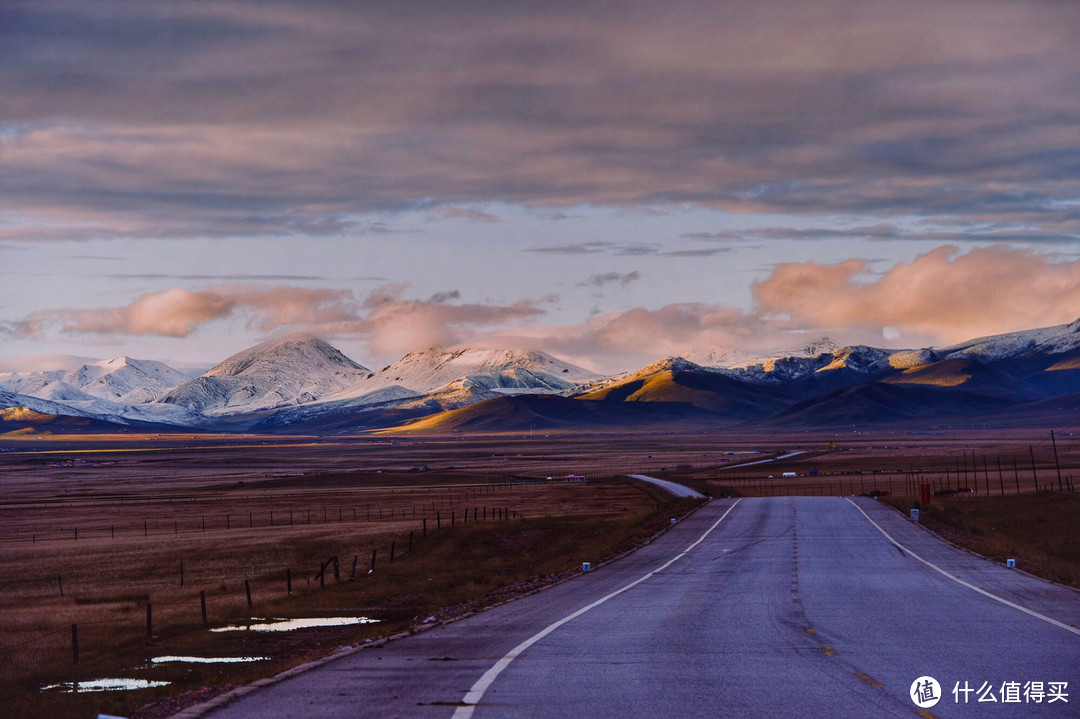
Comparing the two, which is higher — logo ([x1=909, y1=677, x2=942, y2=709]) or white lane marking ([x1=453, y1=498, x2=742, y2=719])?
white lane marking ([x1=453, y1=498, x2=742, y2=719])

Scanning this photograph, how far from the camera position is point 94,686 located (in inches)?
774

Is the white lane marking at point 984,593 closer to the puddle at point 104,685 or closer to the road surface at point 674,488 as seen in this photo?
the puddle at point 104,685

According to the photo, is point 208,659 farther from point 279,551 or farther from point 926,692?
point 279,551

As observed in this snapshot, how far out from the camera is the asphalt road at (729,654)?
42.0ft

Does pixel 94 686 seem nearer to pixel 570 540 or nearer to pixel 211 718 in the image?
pixel 211 718

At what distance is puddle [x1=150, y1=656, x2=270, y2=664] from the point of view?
2055 cm

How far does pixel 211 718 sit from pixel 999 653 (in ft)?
37.6

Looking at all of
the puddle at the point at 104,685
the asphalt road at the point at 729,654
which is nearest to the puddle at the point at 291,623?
the asphalt road at the point at 729,654

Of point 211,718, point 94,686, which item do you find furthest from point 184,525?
point 211,718

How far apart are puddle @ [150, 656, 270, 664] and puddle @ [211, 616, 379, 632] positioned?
132 inches

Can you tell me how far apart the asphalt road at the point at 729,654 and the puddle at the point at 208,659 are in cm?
346

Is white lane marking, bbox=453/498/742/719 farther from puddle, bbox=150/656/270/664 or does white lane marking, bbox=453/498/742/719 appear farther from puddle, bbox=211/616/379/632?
puddle, bbox=211/616/379/632

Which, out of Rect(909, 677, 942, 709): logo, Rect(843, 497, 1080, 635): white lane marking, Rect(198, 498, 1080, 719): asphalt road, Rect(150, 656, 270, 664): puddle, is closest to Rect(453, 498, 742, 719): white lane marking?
Rect(198, 498, 1080, 719): asphalt road

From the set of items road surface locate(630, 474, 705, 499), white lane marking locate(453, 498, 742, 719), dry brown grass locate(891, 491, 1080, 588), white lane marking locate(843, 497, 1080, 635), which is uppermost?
white lane marking locate(453, 498, 742, 719)
